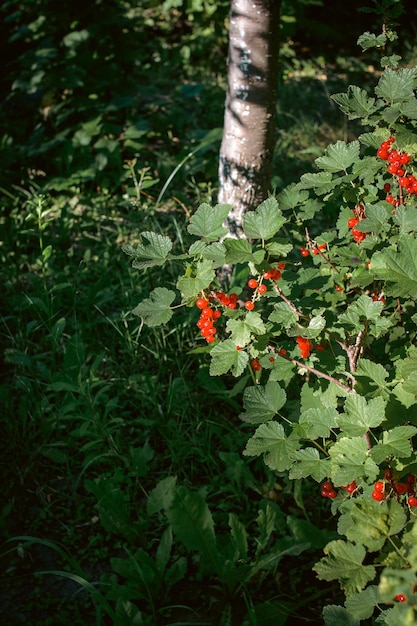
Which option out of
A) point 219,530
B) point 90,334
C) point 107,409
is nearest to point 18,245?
point 90,334

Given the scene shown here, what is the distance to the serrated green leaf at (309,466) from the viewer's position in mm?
Result: 1602

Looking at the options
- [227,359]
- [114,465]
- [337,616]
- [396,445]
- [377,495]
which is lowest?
[114,465]

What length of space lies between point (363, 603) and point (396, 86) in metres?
1.27

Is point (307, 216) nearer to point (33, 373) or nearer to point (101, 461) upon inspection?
point (101, 461)

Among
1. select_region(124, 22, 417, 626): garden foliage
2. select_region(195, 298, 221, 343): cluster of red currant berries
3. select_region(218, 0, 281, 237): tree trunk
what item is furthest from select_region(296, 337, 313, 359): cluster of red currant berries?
select_region(218, 0, 281, 237): tree trunk

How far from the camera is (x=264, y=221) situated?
1.55 metres

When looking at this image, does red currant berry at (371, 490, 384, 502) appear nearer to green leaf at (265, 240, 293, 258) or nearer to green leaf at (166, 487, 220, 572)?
green leaf at (265, 240, 293, 258)

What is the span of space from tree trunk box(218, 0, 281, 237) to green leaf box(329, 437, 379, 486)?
56.3 inches

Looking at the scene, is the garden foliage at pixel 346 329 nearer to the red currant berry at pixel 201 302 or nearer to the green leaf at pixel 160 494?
the red currant berry at pixel 201 302

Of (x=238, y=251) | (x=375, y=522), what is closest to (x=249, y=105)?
(x=238, y=251)

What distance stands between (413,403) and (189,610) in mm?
1012

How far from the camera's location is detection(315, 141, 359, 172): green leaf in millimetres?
1772

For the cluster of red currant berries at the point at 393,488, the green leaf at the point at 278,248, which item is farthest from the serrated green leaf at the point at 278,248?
the cluster of red currant berries at the point at 393,488

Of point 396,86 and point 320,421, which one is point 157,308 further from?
point 396,86
